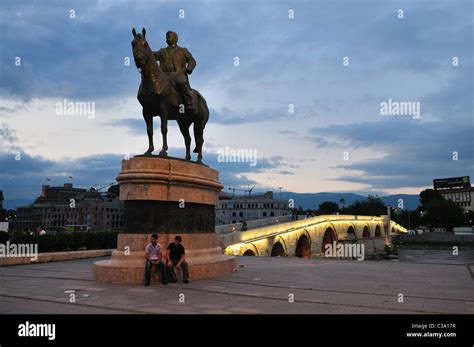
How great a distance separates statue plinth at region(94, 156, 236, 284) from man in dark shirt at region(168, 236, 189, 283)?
56 cm

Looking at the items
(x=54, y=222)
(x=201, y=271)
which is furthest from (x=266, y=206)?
(x=201, y=271)

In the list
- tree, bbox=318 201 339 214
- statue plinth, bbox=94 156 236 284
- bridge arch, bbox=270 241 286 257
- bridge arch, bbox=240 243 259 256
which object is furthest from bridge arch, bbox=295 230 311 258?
tree, bbox=318 201 339 214

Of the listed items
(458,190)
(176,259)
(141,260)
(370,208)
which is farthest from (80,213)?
(458,190)

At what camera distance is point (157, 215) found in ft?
34.2

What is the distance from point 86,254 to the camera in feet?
59.4

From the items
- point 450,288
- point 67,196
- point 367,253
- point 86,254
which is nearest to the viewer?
point 450,288

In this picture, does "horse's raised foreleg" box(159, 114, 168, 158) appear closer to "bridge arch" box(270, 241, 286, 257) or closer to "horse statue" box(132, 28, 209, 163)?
→ "horse statue" box(132, 28, 209, 163)

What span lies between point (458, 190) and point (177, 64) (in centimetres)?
14893

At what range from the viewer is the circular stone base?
968cm

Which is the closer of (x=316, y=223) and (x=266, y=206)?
(x=316, y=223)

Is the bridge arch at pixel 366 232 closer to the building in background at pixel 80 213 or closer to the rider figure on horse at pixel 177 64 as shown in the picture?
the building in background at pixel 80 213
